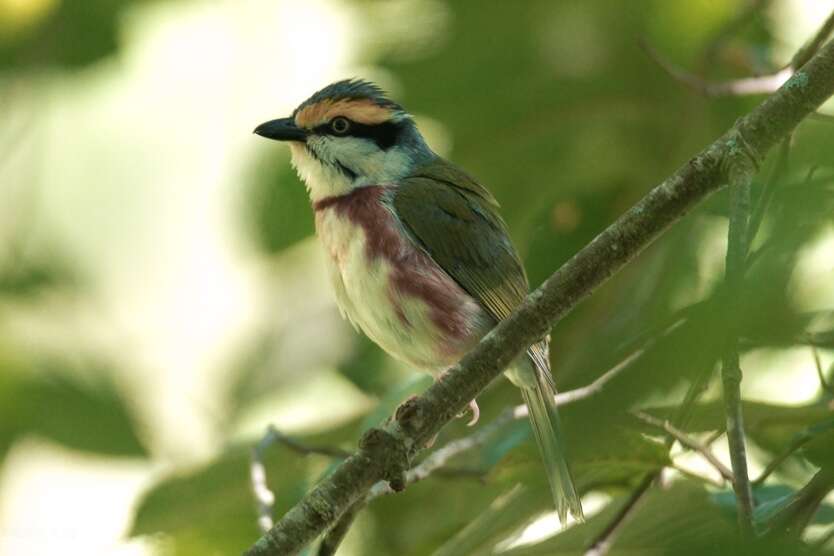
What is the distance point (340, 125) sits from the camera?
186 inches

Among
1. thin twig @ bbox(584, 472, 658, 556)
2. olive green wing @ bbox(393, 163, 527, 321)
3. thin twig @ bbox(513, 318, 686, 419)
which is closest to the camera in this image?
thin twig @ bbox(513, 318, 686, 419)

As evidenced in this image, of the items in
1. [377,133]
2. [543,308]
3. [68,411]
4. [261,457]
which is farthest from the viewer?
[377,133]

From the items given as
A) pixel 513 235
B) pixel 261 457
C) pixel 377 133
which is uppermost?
pixel 377 133

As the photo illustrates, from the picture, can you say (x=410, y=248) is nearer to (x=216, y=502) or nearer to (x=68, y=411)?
(x=216, y=502)

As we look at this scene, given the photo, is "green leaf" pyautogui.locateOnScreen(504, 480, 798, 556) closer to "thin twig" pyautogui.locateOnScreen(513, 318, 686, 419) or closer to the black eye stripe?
"thin twig" pyautogui.locateOnScreen(513, 318, 686, 419)

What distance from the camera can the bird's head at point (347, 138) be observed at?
455cm

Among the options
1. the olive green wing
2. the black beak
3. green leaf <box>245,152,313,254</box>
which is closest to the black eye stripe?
the black beak

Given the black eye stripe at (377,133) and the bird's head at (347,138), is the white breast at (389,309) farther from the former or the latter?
the black eye stripe at (377,133)

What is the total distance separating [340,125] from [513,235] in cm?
84

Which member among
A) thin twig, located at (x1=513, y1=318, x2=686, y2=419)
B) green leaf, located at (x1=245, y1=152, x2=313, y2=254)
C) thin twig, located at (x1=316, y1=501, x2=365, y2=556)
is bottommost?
thin twig, located at (x1=513, y1=318, x2=686, y2=419)

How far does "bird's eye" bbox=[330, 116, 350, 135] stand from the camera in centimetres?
469

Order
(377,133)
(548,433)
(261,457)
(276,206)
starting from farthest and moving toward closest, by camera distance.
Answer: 1. (377,133)
2. (276,206)
3. (261,457)
4. (548,433)

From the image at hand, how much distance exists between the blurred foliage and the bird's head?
0.17m

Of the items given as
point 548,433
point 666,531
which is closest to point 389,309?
point 548,433
